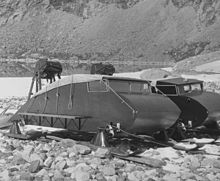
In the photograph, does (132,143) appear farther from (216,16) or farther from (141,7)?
(141,7)

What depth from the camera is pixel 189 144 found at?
30.1ft

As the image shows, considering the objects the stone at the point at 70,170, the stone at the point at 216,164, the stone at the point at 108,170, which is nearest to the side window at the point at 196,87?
the stone at the point at 216,164

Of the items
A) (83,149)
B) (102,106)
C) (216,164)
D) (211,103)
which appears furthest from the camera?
(211,103)

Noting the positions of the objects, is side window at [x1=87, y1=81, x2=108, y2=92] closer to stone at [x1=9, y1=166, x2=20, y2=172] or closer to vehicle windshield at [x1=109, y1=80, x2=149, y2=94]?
vehicle windshield at [x1=109, y1=80, x2=149, y2=94]

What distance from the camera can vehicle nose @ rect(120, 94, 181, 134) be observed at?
8.39m

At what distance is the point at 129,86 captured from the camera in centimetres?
938

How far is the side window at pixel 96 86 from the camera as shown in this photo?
346 inches

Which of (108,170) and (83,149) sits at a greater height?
(83,149)

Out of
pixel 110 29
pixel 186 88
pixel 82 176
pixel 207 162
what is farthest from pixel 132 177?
pixel 110 29

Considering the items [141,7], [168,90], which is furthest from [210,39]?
[168,90]

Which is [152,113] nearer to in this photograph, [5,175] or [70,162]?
[70,162]

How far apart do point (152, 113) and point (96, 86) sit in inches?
51.7

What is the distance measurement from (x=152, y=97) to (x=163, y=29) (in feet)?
330

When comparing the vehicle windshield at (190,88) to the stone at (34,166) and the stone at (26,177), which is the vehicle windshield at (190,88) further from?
the stone at (26,177)
